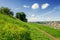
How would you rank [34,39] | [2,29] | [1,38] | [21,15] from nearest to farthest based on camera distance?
[1,38]
[2,29]
[34,39]
[21,15]

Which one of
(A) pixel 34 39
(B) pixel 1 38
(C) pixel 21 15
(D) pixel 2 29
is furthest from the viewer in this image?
(C) pixel 21 15

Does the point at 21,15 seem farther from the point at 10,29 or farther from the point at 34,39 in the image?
the point at 10,29

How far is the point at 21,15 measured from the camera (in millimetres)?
85812


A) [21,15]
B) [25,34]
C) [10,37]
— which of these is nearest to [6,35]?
[10,37]

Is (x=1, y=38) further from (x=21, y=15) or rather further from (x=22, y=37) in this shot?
(x=21, y=15)

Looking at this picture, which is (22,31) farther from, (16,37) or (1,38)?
(1,38)

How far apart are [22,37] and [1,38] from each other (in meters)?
2.21

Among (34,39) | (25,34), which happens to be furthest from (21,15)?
(25,34)

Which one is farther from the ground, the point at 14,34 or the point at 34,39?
the point at 14,34

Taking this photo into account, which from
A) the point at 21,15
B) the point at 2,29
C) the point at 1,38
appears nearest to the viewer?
the point at 1,38

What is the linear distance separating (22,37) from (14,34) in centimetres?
124

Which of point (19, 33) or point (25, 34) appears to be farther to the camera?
point (25, 34)

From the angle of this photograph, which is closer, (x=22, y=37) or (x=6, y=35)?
(x=6, y=35)

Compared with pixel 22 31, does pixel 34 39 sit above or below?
below
